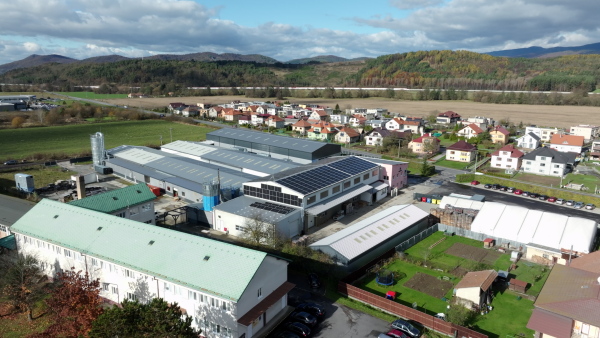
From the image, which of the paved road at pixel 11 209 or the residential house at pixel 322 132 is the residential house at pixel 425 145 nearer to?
the residential house at pixel 322 132

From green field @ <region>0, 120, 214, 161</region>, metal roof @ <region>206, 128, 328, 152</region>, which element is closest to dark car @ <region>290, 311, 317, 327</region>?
metal roof @ <region>206, 128, 328, 152</region>

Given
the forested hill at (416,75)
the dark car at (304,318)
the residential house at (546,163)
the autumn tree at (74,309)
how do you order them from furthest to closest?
the forested hill at (416,75), the residential house at (546,163), the dark car at (304,318), the autumn tree at (74,309)

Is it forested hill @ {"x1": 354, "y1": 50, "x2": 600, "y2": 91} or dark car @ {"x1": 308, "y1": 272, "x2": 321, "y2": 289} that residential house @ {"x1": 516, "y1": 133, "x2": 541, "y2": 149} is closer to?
dark car @ {"x1": 308, "y1": 272, "x2": 321, "y2": 289}

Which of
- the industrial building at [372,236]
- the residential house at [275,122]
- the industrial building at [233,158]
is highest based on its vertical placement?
the residential house at [275,122]

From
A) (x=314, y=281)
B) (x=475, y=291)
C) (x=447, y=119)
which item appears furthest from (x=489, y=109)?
(x=314, y=281)

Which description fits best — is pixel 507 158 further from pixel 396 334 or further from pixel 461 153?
pixel 396 334

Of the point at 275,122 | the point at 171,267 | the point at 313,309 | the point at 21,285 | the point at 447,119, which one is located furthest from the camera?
the point at 447,119

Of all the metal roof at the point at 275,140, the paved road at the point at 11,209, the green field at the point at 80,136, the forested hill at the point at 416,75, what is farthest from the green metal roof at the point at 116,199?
the forested hill at the point at 416,75
